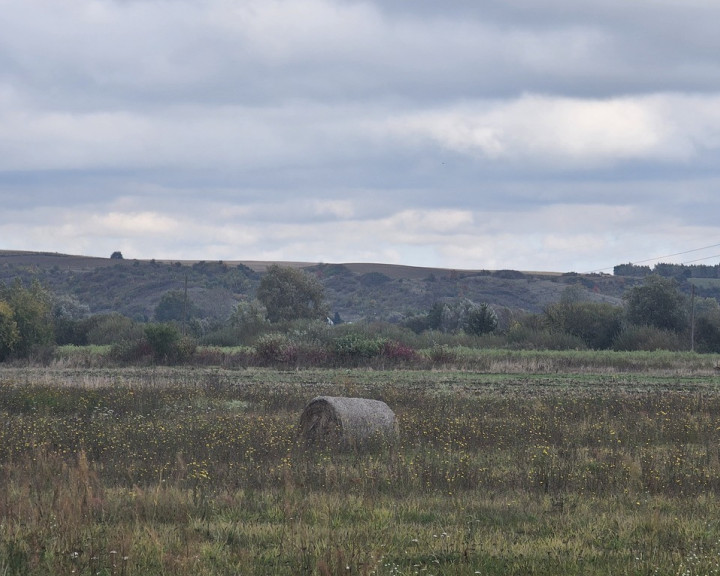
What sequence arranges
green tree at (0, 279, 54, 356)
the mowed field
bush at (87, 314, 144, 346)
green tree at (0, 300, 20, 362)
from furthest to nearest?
bush at (87, 314, 144, 346)
green tree at (0, 279, 54, 356)
green tree at (0, 300, 20, 362)
the mowed field

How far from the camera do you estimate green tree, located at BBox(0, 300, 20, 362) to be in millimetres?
49250

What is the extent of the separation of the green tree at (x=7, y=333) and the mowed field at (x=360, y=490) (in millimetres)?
26371

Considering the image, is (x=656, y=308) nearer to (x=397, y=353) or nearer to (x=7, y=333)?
(x=397, y=353)

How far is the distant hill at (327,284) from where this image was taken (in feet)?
503

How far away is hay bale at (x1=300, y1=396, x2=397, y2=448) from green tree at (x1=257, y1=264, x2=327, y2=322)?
7302 cm

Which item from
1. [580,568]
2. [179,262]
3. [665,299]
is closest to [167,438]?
[580,568]

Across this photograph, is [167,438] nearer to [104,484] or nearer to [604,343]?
[104,484]

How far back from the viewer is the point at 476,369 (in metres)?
44.6

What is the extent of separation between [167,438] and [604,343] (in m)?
55.0

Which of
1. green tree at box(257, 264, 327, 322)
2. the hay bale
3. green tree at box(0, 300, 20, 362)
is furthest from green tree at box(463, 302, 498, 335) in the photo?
the hay bale

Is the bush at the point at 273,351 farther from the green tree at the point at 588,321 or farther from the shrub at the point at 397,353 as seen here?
the green tree at the point at 588,321

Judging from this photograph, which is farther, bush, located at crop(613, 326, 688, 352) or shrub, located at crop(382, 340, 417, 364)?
bush, located at crop(613, 326, 688, 352)

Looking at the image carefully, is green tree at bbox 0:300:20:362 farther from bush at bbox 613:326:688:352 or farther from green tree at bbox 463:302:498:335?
bush at bbox 613:326:688:352

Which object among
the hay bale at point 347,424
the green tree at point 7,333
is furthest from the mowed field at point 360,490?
the green tree at point 7,333
